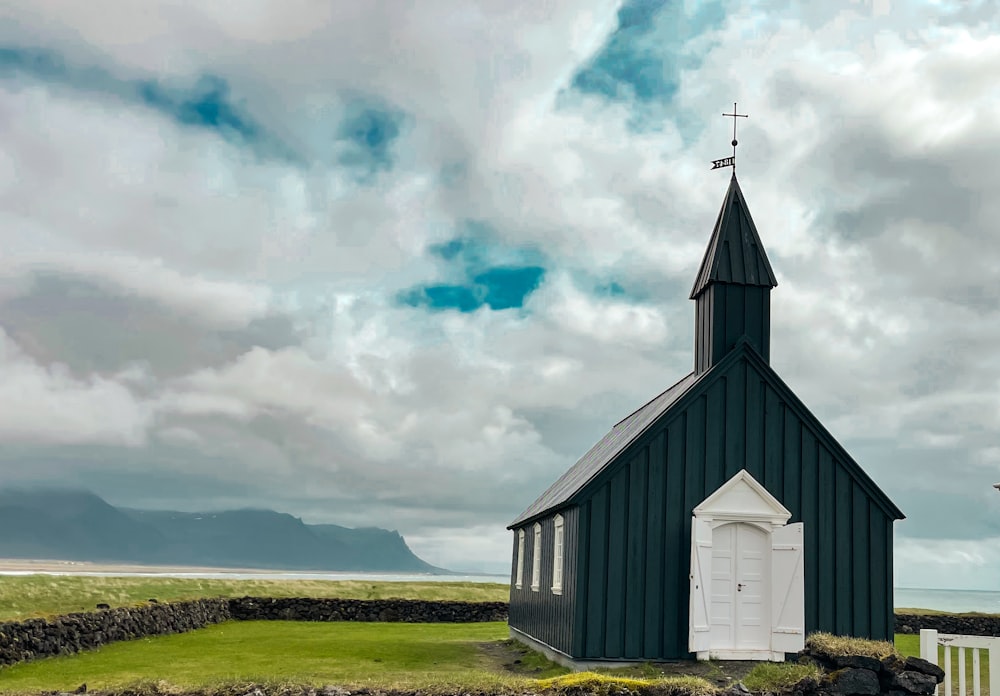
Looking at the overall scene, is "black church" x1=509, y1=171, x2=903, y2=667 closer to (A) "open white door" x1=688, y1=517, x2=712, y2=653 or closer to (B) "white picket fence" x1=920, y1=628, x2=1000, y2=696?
(A) "open white door" x1=688, y1=517, x2=712, y2=653

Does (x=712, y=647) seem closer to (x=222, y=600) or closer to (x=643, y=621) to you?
(x=643, y=621)

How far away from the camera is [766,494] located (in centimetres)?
1903

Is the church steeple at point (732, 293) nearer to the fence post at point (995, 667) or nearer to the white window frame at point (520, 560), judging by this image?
the white window frame at point (520, 560)

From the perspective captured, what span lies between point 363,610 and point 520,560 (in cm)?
1153

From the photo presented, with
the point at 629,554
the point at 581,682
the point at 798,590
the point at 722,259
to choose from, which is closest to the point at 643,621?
the point at 629,554

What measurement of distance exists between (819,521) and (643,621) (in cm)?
421

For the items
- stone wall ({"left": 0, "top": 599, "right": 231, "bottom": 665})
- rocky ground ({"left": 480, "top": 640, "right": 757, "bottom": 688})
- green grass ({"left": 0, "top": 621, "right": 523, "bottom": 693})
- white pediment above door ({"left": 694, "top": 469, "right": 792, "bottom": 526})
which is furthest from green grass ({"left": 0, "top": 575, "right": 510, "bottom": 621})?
white pediment above door ({"left": 694, "top": 469, "right": 792, "bottom": 526})

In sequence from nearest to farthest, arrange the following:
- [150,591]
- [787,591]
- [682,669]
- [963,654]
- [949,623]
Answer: [963,654]
[682,669]
[787,591]
[150,591]
[949,623]

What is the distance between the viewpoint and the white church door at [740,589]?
60.8 ft

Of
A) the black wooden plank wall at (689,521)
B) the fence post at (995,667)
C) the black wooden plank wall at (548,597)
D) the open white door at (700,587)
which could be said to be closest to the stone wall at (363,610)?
the black wooden plank wall at (548,597)

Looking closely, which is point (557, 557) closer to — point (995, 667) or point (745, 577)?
point (745, 577)

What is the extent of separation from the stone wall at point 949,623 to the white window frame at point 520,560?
1690cm

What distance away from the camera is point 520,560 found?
2691cm

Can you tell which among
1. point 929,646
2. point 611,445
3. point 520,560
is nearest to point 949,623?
point 520,560
